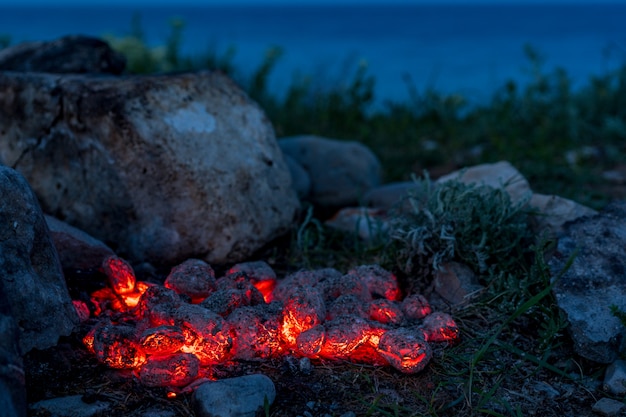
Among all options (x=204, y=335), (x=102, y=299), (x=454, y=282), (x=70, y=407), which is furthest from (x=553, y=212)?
(x=70, y=407)

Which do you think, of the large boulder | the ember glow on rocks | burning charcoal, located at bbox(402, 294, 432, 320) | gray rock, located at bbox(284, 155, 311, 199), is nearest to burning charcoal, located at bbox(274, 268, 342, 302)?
the ember glow on rocks

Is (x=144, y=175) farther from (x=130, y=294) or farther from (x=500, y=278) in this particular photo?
(x=500, y=278)

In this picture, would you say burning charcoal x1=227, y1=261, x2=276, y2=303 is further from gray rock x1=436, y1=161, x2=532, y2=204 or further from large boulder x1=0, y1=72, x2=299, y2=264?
gray rock x1=436, y1=161, x2=532, y2=204

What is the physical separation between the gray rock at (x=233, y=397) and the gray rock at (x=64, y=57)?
110 inches

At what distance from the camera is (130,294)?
3346 mm

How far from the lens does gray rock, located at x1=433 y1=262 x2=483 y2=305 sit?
3465 millimetres

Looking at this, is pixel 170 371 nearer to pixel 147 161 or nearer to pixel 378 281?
pixel 378 281

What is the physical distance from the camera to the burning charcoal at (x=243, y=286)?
3168 mm

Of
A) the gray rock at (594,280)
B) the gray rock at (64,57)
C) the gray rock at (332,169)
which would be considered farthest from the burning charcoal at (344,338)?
the gray rock at (64,57)

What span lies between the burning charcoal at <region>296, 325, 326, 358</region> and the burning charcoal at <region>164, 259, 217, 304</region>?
65 centimetres

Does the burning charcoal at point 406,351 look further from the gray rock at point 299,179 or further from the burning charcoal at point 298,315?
the gray rock at point 299,179

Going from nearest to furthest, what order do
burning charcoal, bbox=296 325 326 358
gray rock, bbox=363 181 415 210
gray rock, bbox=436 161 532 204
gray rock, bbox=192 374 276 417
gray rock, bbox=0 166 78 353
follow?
gray rock, bbox=192 374 276 417 < gray rock, bbox=0 166 78 353 < burning charcoal, bbox=296 325 326 358 < gray rock, bbox=436 161 532 204 < gray rock, bbox=363 181 415 210

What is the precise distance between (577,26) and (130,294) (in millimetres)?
33133

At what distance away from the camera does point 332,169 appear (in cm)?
510
